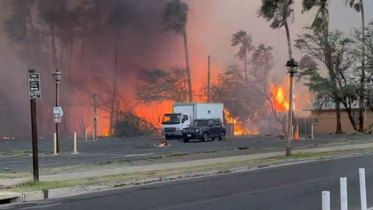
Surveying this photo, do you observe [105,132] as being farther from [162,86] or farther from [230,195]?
[230,195]

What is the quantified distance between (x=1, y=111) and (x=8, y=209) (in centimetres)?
5125

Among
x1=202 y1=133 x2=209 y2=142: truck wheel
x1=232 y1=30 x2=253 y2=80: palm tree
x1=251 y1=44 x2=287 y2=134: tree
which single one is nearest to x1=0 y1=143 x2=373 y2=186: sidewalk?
x1=202 y1=133 x2=209 y2=142: truck wheel

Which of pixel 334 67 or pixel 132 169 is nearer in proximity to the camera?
pixel 132 169

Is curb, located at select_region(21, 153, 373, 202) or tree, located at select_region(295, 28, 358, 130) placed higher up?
tree, located at select_region(295, 28, 358, 130)

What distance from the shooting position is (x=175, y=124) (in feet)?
144

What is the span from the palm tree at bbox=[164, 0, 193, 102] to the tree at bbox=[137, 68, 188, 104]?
859 millimetres

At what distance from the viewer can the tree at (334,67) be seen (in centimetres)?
5516

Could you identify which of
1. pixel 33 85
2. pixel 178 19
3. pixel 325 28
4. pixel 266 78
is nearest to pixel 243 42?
pixel 266 78

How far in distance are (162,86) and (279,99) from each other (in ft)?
50.2

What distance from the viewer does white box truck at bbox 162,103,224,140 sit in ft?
144

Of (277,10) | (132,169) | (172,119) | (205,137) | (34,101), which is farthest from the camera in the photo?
(277,10)

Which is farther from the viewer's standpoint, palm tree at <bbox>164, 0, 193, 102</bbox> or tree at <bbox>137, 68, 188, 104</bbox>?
palm tree at <bbox>164, 0, 193, 102</bbox>

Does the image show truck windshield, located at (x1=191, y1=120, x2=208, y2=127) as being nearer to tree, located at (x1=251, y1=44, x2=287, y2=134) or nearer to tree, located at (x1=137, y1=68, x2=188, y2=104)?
tree, located at (x1=137, y1=68, x2=188, y2=104)

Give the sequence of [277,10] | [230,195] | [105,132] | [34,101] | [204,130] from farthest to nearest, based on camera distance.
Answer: [105,132] → [277,10] → [204,130] → [34,101] → [230,195]
